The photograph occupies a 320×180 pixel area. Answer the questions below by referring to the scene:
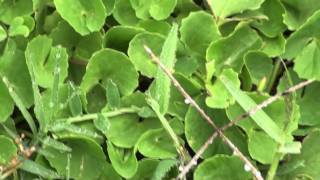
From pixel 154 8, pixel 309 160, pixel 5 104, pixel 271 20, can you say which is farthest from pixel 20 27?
pixel 309 160

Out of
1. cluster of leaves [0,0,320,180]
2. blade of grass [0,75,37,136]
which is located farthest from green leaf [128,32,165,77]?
blade of grass [0,75,37,136]

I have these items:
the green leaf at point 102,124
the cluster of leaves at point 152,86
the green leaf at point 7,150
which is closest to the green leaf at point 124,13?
the cluster of leaves at point 152,86

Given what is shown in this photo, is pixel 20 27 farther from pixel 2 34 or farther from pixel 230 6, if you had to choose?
pixel 230 6

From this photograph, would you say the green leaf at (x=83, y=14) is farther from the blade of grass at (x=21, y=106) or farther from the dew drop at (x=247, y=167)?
the dew drop at (x=247, y=167)

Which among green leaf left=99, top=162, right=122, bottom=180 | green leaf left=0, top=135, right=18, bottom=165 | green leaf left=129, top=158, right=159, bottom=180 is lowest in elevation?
green leaf left=129, top=158, right=159, bottom=180

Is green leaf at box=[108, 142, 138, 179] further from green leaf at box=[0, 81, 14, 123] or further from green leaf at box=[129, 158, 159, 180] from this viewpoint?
green leaf at box=[0, 81, 14, 123]

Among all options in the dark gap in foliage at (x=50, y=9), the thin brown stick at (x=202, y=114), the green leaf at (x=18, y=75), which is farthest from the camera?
the dark gap in foliage at (x=50, y=9)
